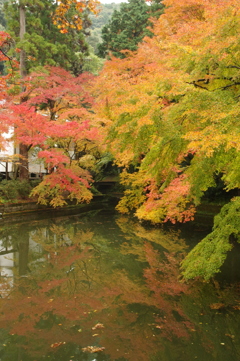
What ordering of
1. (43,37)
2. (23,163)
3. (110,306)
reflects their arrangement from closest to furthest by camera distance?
(110,306)
(23,163)
(43,37)

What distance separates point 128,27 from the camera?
61.9 feet

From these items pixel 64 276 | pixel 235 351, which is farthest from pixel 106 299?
pixel 235 351

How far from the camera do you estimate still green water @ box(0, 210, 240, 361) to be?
12.3 ft

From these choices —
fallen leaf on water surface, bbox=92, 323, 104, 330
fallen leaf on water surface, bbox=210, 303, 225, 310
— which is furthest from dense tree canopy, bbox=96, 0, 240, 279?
fallen leaf on water surface, bbox=92, 323, 104, 330

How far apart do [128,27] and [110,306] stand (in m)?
19.0

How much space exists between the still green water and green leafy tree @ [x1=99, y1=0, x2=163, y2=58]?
47.2 feet

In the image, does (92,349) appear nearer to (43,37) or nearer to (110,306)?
(110,306)

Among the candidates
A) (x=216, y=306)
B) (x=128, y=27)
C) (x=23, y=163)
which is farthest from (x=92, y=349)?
(x=128, y=27)

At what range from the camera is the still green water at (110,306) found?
374cm

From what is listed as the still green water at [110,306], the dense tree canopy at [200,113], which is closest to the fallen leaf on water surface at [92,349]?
the still green water at [110,306]

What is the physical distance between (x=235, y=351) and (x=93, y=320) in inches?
83.3

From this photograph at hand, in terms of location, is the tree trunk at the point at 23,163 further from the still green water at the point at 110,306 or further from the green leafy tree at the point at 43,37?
the still green water at the point at 110,306

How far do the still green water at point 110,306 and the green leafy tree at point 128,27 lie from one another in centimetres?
1440

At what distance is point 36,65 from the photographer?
14.2 m
